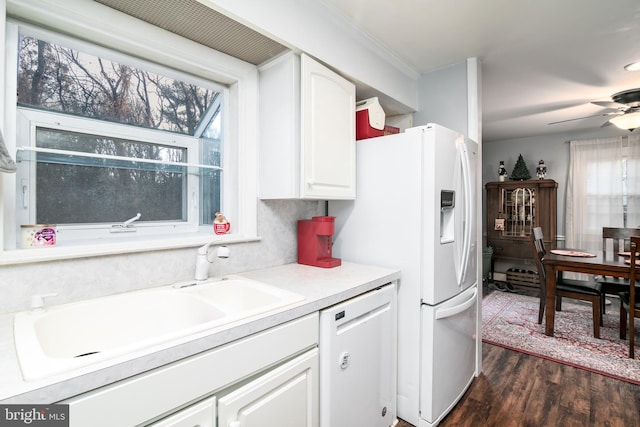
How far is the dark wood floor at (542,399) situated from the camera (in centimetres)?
182

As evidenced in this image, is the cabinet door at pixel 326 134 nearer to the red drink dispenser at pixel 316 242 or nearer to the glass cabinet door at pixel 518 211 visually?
the red drink dispenser at pixel 316 242

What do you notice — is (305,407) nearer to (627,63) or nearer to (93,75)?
(93,75)

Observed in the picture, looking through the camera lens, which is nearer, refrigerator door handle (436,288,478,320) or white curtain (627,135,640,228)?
refrigerator door handle (436,288,478,320)

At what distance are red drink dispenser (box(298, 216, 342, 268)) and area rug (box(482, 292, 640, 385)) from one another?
6.64 ft

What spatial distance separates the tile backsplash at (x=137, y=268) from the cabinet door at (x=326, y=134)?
0.36 m

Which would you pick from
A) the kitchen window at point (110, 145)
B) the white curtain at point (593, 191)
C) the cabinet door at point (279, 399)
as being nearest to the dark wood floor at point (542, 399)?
the cabinet door at point (279, 399)

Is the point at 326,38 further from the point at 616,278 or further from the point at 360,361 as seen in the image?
the point at 616,278

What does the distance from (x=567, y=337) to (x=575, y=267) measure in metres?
0.70

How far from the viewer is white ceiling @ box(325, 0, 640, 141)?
172cm

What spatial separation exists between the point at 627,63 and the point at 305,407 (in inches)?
132

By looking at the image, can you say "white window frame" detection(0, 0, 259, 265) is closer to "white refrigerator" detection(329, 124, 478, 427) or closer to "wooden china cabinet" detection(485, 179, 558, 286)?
"white refrigerator" detection(329, 124, 478, 427)

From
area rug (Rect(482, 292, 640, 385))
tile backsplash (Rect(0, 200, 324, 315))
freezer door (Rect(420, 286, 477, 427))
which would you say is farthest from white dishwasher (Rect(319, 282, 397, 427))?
area rug (Rect(482, 292, 640, 385))

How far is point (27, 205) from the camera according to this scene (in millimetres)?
1228

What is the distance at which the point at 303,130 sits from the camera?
5.34ft
